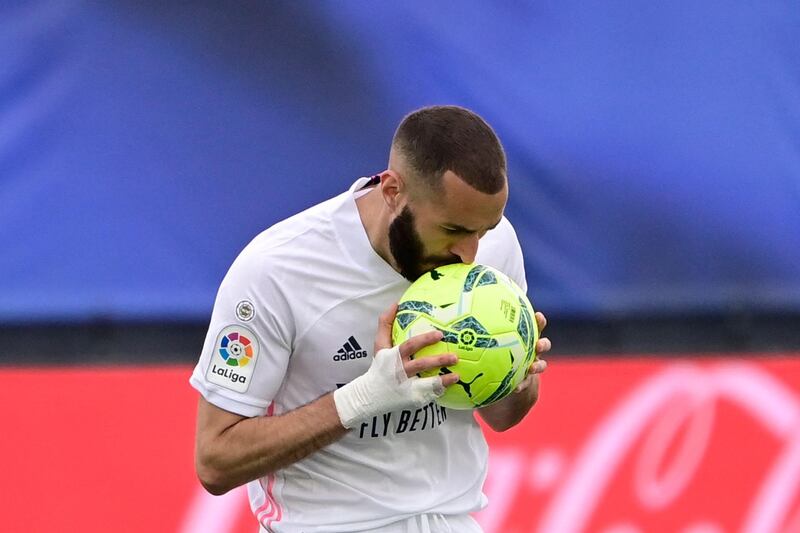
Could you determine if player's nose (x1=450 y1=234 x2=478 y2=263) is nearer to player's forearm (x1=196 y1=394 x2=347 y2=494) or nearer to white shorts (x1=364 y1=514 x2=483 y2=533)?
player's forearm (x1=196 y1=394 x2=347 y2=494)

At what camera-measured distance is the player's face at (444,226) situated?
295 cm

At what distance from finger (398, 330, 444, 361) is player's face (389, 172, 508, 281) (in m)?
0.26

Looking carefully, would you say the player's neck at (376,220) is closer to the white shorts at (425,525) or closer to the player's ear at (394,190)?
the player's ear at (394,190)

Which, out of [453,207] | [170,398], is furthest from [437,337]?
[170,398]

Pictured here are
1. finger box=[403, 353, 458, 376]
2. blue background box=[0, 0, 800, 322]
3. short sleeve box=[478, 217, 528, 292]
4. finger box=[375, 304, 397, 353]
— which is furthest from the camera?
blue background box=[0, 0, 800, 322]

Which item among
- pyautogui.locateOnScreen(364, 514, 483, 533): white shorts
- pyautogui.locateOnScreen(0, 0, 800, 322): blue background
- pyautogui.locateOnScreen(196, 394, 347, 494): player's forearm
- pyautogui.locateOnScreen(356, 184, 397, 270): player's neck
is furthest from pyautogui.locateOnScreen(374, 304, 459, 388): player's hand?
pyautogui.locateOnScreen(0, 0, 800, 322): blue background

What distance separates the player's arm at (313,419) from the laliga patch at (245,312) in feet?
0.78

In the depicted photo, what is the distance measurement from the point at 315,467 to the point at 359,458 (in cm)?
12

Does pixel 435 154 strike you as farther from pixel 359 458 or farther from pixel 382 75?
pixel 382 75

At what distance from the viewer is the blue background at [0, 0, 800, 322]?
5301mm

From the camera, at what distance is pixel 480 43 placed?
551 cm

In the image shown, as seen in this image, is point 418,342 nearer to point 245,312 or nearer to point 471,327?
point 471,327

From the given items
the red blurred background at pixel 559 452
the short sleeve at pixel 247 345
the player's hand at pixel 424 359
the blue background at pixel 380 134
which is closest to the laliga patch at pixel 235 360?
the short sleeve at pixel 247 345

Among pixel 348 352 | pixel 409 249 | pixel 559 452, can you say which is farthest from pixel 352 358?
pixel 559 452
